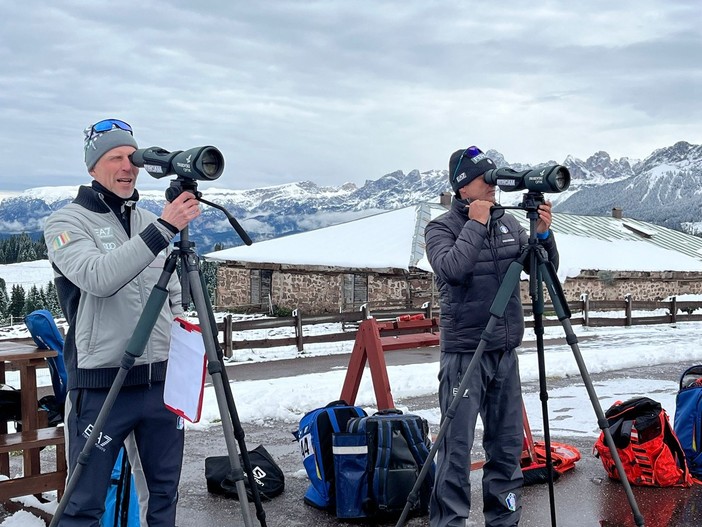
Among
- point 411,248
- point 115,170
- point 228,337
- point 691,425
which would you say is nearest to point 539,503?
point 691,425

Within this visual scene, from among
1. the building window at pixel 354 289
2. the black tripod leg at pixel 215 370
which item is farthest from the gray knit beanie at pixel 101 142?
the building window at pixel 354 289

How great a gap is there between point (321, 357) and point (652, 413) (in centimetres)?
887

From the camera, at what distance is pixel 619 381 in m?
8.82

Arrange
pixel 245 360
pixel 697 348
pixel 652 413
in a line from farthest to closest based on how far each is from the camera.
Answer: pixel 245 360
pixel 697 348
pixel 652 413

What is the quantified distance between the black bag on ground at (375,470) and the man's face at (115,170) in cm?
196

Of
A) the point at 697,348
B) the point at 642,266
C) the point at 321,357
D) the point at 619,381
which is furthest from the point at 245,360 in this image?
the point at 642,266

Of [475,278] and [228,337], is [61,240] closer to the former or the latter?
[475,278]

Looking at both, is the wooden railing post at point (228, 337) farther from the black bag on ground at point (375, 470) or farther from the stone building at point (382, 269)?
the black bag on ground at point (375, 470)

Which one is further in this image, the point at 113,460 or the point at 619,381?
the point at 619,381

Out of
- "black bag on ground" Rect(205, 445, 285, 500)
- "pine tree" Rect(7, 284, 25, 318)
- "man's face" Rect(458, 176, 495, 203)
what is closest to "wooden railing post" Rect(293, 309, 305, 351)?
"black bag on ground" Rect(205, 445, 285, 500)

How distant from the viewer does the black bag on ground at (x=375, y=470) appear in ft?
12.7

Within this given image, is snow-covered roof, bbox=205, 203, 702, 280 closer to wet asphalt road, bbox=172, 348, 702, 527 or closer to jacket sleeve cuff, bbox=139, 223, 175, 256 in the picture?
wet asphalt road, bbox=172, 348, 702, 527

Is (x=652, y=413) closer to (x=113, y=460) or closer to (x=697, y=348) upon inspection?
(x=113, y=460)

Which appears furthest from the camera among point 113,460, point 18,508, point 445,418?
point 18,508
